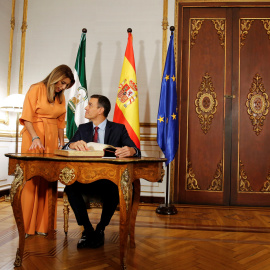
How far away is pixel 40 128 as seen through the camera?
A: 2748mm

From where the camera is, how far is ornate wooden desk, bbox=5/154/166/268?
1932 mm

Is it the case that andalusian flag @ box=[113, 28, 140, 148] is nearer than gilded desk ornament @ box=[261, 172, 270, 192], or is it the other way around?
andalusian flag @ box=[113, 28, 140, 148]

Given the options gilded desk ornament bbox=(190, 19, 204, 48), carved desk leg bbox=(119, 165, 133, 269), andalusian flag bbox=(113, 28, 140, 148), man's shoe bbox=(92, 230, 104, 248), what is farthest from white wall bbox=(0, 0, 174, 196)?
carved desk leg bbox=(119, 165, 133, 269)

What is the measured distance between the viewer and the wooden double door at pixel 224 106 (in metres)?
4.63

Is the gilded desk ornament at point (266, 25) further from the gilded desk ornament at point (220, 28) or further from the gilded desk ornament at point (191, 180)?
the gilded desk ornament at point (191, 180)

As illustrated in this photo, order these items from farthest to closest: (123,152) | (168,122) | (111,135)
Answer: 1. (168,122)
2. (111,135)
3. (123,152)

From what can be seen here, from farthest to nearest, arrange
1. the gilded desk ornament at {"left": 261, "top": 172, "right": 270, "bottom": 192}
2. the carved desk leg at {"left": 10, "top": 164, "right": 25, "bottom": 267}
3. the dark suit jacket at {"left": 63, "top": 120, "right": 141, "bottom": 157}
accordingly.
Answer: the gilded desk ornament at {"left": 261, "top": 172, "right": 270, "bottom": 192} → the dark suit jacket at {"left": 63, "top": 120, "right": 141, "bottom": 157} → the carved desk leg at {"left": 10, "top": 164, "right": 25, "bottom": 267}

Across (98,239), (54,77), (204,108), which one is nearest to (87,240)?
→ (98,239)

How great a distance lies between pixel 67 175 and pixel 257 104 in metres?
3.62

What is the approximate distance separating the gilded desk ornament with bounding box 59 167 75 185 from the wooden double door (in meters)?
2.92

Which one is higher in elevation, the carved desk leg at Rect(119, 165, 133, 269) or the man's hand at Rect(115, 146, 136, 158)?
the man's hand at Rect(115, 146, 136, 158)

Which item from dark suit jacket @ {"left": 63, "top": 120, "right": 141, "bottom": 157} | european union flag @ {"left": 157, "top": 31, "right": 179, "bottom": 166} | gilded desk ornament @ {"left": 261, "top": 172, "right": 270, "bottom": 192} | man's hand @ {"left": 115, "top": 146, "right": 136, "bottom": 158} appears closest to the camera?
man's hand @ {"left": 115, "top": 146, "right": 136, "bottom": 158}

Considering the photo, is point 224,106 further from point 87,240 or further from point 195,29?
point 87,240

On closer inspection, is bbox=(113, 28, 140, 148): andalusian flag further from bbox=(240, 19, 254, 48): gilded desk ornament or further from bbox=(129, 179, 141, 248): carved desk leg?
bbox=(240, 19, 254, 48): gilded desk ornament
